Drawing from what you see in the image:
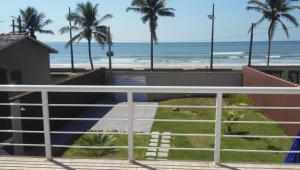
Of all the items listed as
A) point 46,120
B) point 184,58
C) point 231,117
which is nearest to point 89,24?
point 231,117

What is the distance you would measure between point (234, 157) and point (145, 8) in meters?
22.9

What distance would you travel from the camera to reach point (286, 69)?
66.3 feet

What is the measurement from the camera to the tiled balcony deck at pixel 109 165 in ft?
12.3

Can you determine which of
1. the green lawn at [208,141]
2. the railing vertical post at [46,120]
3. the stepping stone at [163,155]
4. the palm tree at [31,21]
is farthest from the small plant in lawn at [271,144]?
the palm tree at [31,21]

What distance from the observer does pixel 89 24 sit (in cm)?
3169

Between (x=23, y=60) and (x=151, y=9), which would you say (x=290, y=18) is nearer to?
(x=151, y=9)

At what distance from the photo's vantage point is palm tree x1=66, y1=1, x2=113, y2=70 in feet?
104

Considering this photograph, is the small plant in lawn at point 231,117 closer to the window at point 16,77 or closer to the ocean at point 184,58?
the window at point 16,77

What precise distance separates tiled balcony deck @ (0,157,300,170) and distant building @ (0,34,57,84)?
33.3ft

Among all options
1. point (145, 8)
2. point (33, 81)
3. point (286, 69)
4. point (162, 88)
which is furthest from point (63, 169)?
point (145, 8)

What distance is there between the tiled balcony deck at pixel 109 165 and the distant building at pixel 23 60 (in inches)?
399

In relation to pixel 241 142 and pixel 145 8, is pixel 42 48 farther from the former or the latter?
pixel 145 8

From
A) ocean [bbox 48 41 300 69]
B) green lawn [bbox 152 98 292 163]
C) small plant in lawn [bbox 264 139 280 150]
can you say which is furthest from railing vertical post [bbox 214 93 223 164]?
ocean [bbox 48 41 300 69]

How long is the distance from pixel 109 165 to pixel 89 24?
2912cm
